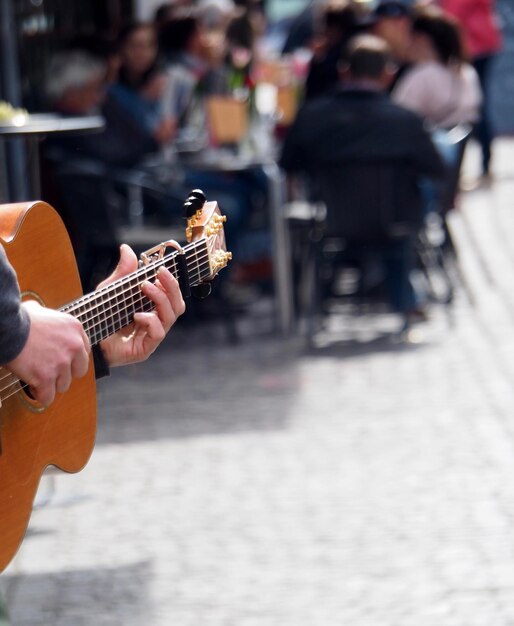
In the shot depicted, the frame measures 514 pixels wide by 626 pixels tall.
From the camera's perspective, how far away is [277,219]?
8633 millimetres

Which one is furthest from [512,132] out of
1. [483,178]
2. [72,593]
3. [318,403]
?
[72,593]

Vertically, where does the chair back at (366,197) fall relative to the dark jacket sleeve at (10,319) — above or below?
below

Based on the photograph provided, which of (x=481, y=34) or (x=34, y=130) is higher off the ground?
(x=34, y=130)

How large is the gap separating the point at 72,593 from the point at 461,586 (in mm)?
1139

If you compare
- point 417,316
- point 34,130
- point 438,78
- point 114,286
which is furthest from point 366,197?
point 114,286

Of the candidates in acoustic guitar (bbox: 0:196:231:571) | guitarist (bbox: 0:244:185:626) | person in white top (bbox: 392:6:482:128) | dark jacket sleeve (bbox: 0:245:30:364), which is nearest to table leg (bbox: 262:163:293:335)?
person in white top (bbox: 392:6:482:128)

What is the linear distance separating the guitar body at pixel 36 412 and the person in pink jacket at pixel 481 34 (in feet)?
39.4

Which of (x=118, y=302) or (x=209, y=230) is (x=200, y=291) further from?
(x=118, y=302)

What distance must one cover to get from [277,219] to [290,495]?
321 centimetres

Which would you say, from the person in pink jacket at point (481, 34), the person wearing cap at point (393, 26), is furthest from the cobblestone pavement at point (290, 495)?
the person in pink jacket at point (481, 34)

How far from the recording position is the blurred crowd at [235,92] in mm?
8586

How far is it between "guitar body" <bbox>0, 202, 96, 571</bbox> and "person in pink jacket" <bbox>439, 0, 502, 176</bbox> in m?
12.0

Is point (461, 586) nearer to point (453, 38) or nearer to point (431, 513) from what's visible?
point (431, 513)

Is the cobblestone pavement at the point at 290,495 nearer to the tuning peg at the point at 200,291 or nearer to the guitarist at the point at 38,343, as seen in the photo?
the tuning peg at the point at 200,291
